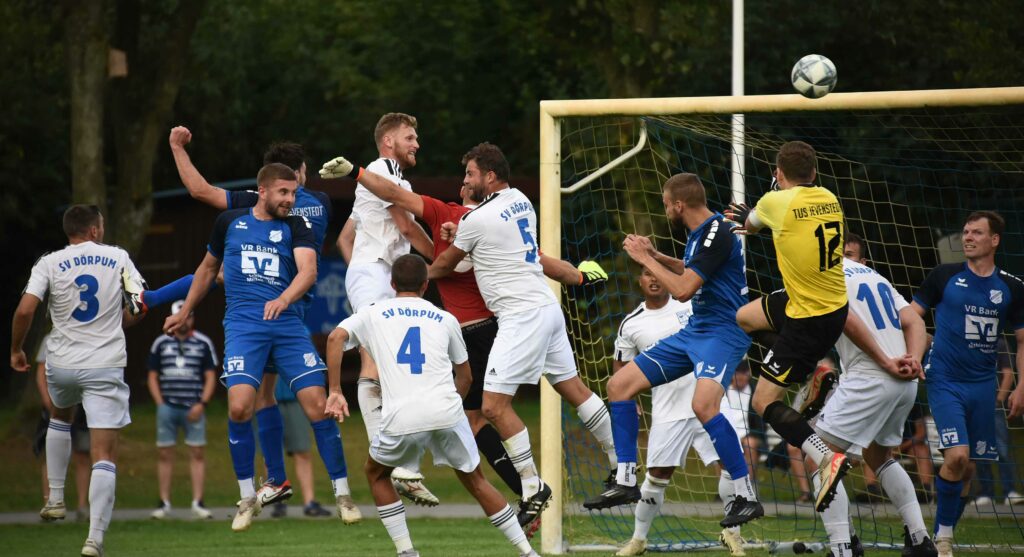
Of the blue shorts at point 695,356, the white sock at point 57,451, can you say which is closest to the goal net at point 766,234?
the blue shorts at point 695,356

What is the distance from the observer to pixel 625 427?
33.0ft

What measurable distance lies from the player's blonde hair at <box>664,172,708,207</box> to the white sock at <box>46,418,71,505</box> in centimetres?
559

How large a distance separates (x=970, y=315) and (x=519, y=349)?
12.2 ft

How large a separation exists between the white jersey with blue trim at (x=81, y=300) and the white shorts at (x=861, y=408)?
18.6 ft

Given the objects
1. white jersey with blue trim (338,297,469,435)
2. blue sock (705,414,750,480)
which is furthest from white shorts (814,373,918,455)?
white jersey with blue trim (338,297,469,435)

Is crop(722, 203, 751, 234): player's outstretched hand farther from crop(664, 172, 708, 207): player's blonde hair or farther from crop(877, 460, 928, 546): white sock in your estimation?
crop(877, 460, 928, 546): white sock

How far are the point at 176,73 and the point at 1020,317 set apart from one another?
43.6 ft

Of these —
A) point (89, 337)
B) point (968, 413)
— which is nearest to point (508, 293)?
point (89, 337)

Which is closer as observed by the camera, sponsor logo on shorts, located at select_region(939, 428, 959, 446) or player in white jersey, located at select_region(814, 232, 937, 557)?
player in white jersey, located at select_region(814, 232, 937, 557)

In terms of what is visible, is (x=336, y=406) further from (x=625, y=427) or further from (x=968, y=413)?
(x=968, y=413)

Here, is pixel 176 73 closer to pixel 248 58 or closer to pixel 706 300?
pixel 706 300

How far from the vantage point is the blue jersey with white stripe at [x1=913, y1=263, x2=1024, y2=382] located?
34.1 ft

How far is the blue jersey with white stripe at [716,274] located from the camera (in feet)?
31.0

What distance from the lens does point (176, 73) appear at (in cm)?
1950
